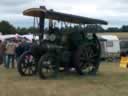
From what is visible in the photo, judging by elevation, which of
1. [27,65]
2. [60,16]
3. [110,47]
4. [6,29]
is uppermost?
[60,16]

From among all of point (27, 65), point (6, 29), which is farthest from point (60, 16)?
point (6, 29)

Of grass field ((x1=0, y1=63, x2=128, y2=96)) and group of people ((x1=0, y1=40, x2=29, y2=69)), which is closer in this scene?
grass field ((x1=0, y1=63, x2=128, y2=96))

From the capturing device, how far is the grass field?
44.2ft

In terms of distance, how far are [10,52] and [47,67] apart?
644cm

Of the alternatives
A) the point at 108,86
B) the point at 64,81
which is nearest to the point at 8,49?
the point at 64,81

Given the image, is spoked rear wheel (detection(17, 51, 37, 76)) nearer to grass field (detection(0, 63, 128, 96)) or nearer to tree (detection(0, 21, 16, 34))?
grass field (detection(0, 63, 128, 96))

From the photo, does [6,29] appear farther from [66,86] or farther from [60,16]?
[66,86]

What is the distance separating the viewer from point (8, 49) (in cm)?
2350

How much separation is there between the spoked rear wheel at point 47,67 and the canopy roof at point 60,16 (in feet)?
4.78

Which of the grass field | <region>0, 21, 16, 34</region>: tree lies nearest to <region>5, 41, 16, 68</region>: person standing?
the grass field

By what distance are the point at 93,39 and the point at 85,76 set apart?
178cm

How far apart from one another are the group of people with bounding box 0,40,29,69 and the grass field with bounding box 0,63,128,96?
4.70 m

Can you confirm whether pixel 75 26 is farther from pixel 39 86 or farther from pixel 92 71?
pixel 39 86

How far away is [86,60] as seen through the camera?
18.7 metres
